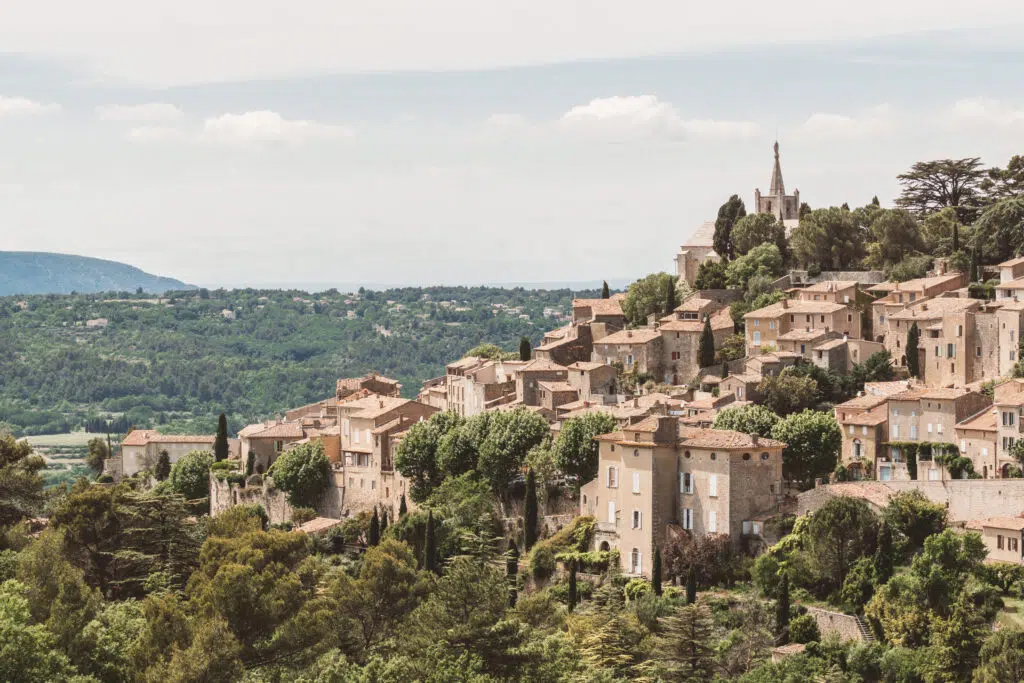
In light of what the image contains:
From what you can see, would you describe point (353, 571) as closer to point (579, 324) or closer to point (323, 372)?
point (579, 324)

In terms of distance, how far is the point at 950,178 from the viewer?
258ft

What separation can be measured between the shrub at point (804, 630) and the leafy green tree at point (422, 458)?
713 inches

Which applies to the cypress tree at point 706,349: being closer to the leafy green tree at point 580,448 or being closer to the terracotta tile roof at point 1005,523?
the leafy green tree at point 580,448

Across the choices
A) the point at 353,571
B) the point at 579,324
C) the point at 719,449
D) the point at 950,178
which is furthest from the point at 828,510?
the point at 950,178

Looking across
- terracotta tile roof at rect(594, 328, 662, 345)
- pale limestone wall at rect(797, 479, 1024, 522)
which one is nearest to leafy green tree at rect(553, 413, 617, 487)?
pale limestone wall at rect(797, 479, 1024, 522)

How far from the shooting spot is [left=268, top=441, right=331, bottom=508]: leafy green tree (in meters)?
64.7

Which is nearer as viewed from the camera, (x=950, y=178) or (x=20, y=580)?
(x=20, y=580)

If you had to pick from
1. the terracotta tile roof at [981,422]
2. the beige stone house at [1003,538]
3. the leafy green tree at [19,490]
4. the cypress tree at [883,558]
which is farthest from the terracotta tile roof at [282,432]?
the beige stone house at [1003,538]

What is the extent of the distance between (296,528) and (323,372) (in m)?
130

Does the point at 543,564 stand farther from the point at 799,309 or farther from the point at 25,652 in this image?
the point at 799,309

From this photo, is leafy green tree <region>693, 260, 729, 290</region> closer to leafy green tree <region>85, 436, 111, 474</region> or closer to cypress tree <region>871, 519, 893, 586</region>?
cypress tree <region>871, 519, 893, 586</region>

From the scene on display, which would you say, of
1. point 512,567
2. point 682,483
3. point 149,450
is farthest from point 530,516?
point 149,450

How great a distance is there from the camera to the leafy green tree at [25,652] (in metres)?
36.2

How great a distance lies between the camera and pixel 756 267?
7419 centimetres
